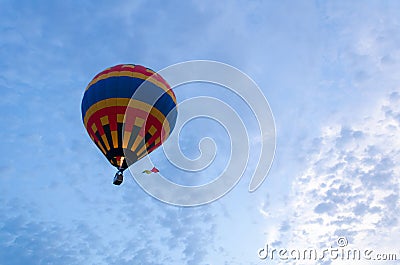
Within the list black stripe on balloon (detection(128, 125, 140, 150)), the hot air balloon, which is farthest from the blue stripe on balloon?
black stripe on balloon (detection(128, 125, 140, 150))

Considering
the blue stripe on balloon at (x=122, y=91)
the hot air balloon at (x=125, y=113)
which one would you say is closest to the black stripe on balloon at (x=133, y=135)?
the hot air balloon at (x=125, y=113)

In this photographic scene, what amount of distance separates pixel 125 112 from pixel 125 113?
63 millimetres

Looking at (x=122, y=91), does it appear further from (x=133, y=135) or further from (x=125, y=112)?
(x=133, y=135)

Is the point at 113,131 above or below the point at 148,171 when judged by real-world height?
above

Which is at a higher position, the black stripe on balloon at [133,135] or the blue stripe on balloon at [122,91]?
the blue stripe on balloon at [122,91]

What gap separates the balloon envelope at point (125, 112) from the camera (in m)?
23.0

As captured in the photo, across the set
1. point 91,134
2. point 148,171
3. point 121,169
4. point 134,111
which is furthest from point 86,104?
point 148,171

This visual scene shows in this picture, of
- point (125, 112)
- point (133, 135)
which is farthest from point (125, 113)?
point (133, 135)

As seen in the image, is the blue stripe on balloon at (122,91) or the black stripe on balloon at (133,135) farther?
the blue stripe on balloon at (122,91)

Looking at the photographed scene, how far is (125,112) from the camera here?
23.1 metres

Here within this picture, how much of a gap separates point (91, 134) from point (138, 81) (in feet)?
14.9

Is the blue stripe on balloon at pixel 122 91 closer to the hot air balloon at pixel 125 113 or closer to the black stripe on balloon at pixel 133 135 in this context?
the hot air balloon at pixel 125 113

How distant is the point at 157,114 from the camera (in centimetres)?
2441

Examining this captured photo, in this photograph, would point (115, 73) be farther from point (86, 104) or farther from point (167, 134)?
point (167, 134)
